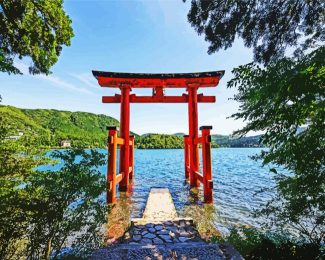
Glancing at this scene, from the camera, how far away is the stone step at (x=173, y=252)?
262 centimetres

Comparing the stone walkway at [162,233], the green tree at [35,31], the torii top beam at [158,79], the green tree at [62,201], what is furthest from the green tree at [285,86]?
the torii top beam at [158,79]

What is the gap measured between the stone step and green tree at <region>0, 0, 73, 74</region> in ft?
13.1

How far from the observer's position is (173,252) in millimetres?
2787

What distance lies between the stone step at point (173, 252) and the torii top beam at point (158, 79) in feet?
22.0

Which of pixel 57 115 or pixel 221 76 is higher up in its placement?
pixel 57 115

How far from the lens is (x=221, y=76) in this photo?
845 centimetres

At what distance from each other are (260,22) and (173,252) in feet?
12.9

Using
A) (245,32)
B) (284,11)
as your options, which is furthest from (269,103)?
(284,11)

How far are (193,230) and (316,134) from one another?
3001 millimetres

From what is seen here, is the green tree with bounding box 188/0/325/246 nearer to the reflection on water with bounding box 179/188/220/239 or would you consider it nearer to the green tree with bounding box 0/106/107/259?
the reflection on water with bounding box 179/188/220/239

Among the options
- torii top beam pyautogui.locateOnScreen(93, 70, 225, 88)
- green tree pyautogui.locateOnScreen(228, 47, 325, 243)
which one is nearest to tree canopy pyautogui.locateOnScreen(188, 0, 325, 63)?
green tree pyautogui.locateOnScreen(228, 47, 325, 243)

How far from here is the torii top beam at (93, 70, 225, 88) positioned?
8.21m

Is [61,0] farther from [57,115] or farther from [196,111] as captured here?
[57,115]

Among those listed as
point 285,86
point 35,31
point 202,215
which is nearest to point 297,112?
point 285,86
